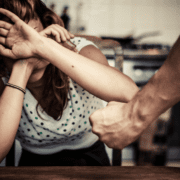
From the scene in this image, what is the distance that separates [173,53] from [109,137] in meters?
0.18

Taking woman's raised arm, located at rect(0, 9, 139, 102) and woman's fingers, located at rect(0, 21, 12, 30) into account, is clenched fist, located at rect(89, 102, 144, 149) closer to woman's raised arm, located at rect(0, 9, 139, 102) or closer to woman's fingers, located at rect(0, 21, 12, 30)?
woman's raised arm, located at rect(0, 9, 139, 102)

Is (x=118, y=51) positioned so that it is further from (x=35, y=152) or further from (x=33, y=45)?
(x=35, y=152)

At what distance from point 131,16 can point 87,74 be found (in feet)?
5.99

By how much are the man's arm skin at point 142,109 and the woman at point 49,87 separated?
0.09m

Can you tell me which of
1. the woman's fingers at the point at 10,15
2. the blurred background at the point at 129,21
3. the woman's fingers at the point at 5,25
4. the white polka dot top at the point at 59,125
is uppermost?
the blurred background at the point at 129,21

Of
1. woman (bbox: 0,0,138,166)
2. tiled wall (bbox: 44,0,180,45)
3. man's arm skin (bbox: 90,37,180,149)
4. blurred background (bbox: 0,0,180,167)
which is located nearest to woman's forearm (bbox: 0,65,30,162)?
woman (bbox: 0,0,138,166)

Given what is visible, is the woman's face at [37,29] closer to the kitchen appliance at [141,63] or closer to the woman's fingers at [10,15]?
the woman's fingers at [10,15]

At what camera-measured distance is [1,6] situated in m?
0.52

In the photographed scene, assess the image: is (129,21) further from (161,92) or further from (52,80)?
(161,92)

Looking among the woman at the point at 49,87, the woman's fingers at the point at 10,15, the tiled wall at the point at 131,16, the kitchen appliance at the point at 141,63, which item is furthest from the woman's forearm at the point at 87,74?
the tiled wall at the point at 131,16

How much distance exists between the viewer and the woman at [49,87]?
1.38 feet

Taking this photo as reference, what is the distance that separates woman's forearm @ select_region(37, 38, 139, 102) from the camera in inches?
15.9

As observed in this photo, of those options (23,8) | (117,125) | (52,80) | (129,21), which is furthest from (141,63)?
(117,125)

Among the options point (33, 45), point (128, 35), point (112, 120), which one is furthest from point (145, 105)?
point (128, 35)
